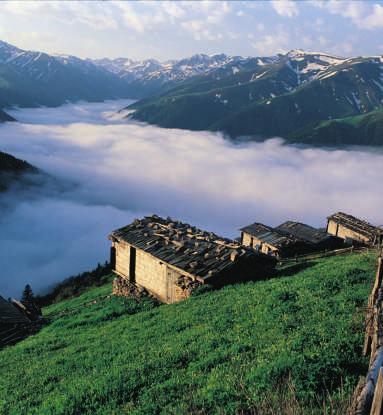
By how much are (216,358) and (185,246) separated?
20266 millimetres

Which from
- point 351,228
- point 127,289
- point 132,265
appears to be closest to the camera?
point 127,289

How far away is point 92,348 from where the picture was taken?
20000 millimetres

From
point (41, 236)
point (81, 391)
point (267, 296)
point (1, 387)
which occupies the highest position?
point (267, 296)

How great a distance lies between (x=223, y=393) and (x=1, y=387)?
35.1ft

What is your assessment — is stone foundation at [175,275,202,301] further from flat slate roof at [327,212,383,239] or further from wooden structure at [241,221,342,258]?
flat slate roof at [327,212,383,239]

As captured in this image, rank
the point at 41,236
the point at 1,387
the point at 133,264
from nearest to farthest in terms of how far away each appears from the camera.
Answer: the point at 1,387
the point at 133,264
the point at 41,236

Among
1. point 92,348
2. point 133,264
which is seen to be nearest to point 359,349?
point 92,348

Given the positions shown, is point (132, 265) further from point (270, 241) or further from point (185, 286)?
point (270, 241)

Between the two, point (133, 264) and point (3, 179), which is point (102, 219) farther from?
point (133, 264)

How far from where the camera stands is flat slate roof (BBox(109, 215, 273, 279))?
30703 mm

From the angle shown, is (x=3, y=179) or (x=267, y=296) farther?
(x=3, y=179)

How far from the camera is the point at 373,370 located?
880 cm

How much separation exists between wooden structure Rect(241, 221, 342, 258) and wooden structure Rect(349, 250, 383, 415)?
1338 inches

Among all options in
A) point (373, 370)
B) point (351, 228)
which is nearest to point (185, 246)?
point (373, 370)
